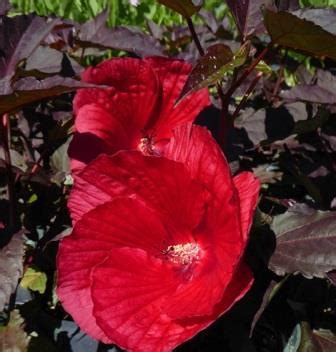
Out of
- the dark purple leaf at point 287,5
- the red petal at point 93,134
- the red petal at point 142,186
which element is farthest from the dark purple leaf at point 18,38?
the dark purple leaf at point 287,5

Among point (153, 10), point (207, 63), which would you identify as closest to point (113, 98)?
point (207, 63)

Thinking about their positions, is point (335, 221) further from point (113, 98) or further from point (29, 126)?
point (29, 126)

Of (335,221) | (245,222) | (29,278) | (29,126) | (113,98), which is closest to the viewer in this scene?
(245,222)

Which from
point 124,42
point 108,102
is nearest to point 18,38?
point 108,102

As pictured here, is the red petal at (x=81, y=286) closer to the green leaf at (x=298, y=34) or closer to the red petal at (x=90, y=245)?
the red petal at (x=90, y=245)

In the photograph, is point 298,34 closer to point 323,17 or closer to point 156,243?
point 323,17

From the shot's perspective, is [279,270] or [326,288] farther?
[326,288]

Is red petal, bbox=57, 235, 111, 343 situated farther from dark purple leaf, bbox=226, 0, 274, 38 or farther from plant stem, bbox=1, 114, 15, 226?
dark purple leaf, bbox=226, 0, 274, 38
